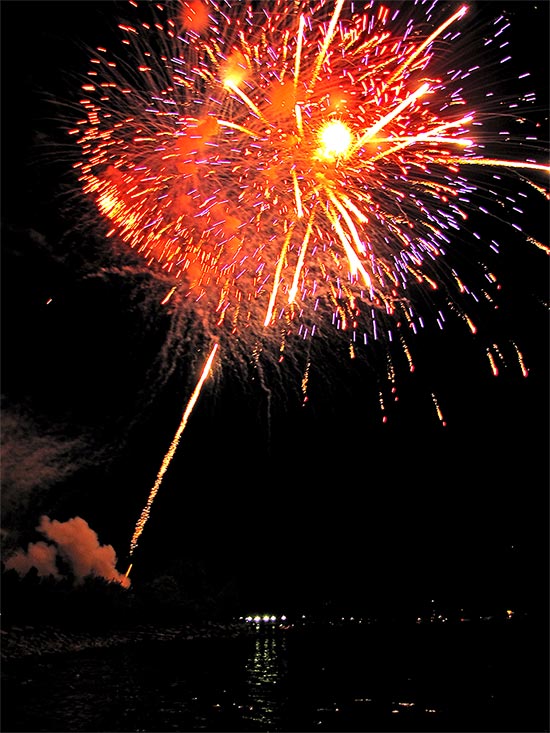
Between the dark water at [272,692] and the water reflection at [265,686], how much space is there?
2 centimetres

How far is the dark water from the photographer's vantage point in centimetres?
668

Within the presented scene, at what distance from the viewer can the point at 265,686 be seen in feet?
30.7

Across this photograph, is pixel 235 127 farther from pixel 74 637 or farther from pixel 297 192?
pixel 74 637

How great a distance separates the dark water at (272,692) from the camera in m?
6.68

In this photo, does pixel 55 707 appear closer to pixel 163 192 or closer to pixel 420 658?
pixel 163 192

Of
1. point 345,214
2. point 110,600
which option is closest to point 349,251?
point 345,214

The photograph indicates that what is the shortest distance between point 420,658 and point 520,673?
3.63 m

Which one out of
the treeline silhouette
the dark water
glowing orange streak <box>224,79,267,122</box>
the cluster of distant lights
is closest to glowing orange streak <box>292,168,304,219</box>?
glowing orange streak <box>224,79,267,122</box>

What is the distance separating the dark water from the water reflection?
2 cm

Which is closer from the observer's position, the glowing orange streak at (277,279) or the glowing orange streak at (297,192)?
the glowing orange streak at (297,192)

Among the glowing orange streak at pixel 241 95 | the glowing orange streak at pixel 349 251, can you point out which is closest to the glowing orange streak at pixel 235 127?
the glowing orange streak at pixel 241 95

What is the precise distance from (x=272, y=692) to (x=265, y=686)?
695 millimetres

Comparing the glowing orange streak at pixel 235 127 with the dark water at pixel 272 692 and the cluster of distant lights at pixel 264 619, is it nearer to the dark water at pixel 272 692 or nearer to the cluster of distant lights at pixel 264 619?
the dark water at pixel 272 692

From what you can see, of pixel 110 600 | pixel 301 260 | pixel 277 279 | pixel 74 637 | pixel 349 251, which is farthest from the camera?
pixel 110 600
